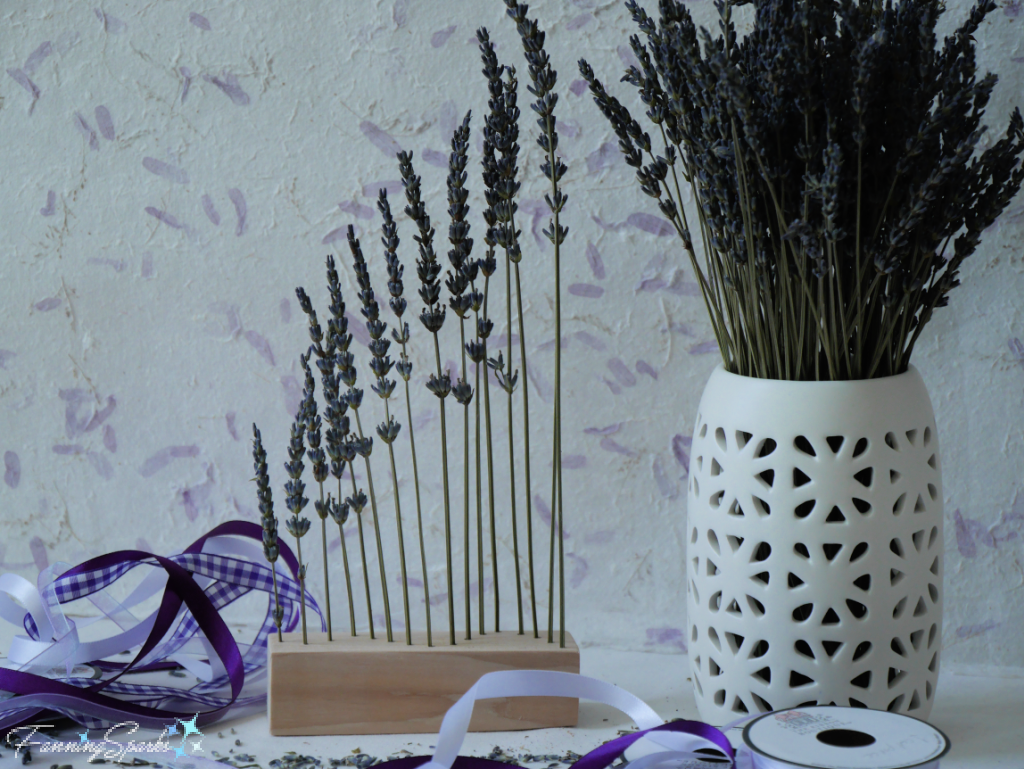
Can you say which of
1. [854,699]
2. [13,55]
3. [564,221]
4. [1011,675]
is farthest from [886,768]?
[13,55]

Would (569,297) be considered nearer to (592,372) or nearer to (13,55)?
(592,372)

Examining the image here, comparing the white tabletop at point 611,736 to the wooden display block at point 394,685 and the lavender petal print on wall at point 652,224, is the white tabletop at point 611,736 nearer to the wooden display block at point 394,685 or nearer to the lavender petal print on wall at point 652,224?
the wooden display block at point 394,685

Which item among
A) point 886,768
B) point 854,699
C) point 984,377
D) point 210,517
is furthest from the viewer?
point 210,517

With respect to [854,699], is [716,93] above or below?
above

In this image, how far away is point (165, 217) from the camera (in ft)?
2.60

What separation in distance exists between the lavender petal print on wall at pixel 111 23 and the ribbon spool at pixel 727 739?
0.57m

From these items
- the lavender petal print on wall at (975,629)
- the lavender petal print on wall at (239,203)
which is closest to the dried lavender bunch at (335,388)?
the lavender petal print on wall at (239,203)

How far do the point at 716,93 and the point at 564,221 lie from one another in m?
0.23

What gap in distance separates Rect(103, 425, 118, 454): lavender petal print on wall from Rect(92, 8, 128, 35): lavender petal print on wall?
32 centimetres

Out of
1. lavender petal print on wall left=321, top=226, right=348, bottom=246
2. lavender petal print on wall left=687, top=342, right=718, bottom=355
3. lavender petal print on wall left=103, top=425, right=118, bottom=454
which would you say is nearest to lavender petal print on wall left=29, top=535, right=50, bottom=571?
lavender petal print on wall left=103, top=425, right=118, bottom=454

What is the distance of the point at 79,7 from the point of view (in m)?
0.78

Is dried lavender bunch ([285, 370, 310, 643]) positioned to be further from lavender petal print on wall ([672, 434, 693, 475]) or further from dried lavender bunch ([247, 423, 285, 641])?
lavender petal print on wall ([672, 434, 693, 475])

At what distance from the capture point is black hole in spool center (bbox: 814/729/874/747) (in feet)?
1.62

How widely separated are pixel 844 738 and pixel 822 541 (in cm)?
11
